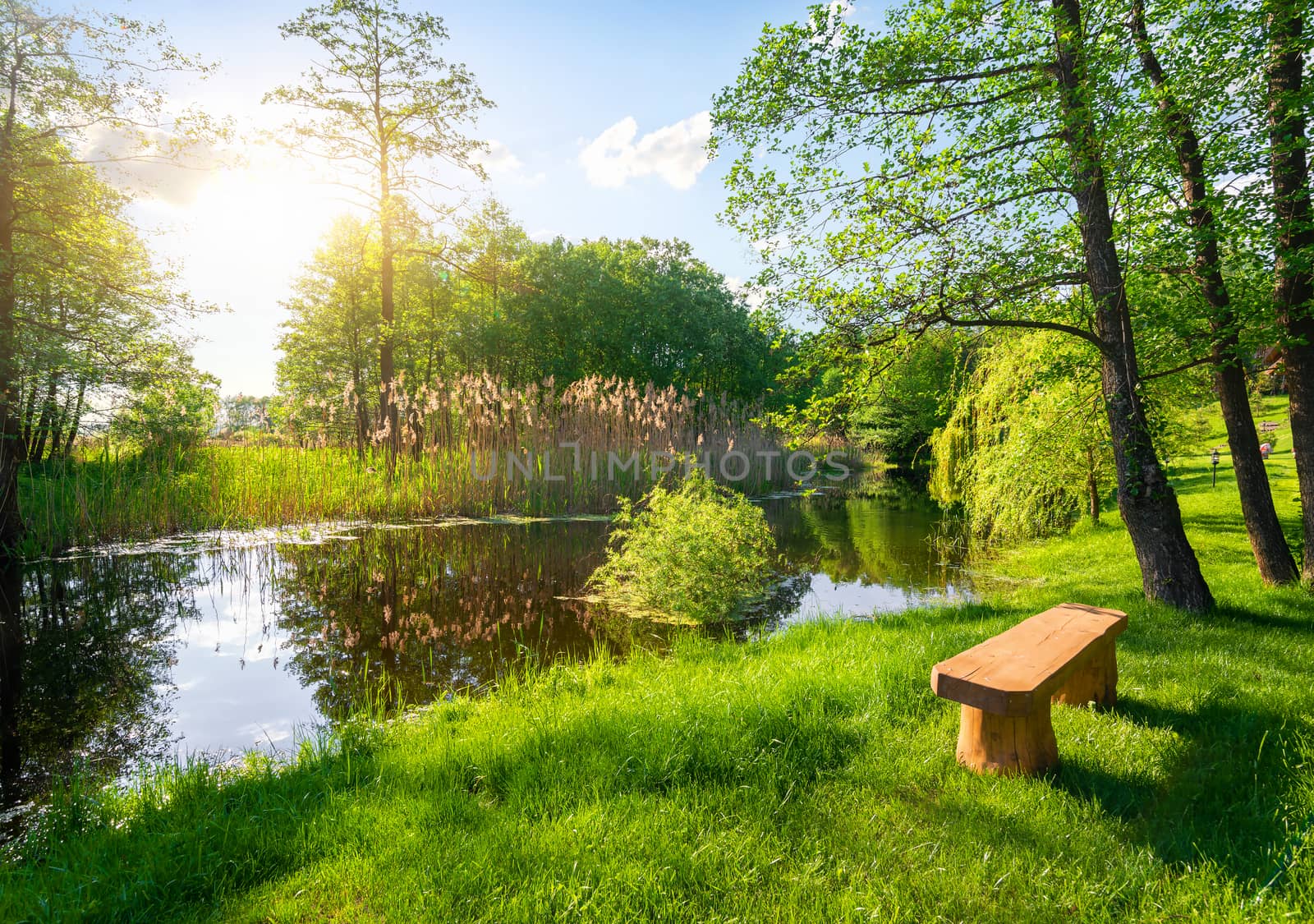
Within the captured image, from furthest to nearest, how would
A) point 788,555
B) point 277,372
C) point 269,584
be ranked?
point 277,372 < point 788,555 < point 269,584

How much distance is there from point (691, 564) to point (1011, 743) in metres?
3.63

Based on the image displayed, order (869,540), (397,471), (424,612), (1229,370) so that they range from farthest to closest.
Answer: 1. (869,540)
2. (397,471)
3. (424,612)
4. (1229,370)

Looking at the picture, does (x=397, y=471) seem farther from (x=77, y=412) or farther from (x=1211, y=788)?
(x=1211, y=788)

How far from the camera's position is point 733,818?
7.73 ft

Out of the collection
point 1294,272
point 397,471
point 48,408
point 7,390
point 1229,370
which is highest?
point 1294,272

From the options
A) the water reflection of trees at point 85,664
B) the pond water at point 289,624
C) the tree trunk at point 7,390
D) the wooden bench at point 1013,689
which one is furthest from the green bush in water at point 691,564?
the tree trunk at point 7,390

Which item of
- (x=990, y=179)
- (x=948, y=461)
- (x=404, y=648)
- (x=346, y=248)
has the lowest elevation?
(x=404, y=648)

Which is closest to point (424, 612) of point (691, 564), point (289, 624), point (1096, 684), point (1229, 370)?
point (289, 624)

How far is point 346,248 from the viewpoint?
1970cm

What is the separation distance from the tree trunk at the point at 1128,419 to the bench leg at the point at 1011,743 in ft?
10.4

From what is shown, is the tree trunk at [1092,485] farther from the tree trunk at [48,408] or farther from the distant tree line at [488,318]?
the tree trunk at [48,408]

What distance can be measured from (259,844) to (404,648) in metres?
2.80

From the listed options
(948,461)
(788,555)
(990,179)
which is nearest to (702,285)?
(948,461)

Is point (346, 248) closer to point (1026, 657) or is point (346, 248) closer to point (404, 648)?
point (404, 648)
